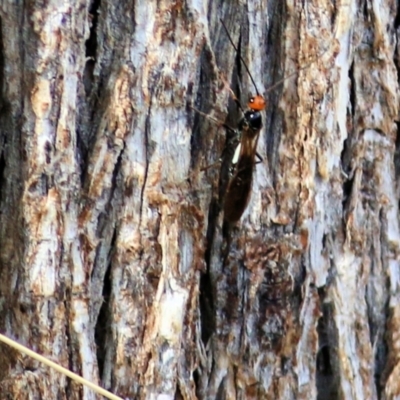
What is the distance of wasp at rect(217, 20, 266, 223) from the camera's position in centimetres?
183

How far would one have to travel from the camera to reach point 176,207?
178 centimetres

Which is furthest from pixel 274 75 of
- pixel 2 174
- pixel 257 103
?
pixel 2 174

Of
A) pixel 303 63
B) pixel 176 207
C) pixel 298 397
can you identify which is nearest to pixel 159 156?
pixel 176 207

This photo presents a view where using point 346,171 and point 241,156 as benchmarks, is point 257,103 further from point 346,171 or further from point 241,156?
point 346,171

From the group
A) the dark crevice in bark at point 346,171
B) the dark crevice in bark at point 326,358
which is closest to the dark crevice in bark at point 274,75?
the dark crevice in bark at point 346,171

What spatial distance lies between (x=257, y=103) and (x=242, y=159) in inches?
6.5

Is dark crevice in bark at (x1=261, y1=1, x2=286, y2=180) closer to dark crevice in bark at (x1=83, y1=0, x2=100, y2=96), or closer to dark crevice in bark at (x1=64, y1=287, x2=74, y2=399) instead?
dark crevice in bark at (x1=83, y1=0, x2=100, y2=96)

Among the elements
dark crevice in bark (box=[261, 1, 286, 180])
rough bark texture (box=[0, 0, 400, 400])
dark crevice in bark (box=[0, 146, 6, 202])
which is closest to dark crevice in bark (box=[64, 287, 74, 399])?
rough bark texture (box=[0, 0, 400, 400])

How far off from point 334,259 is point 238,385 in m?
0.47

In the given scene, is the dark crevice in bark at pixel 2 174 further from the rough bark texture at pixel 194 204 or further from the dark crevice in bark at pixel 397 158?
the dark crevice in bark at pixel 397 158

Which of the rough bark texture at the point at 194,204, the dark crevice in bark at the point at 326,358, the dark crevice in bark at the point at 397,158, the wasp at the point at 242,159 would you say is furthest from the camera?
the dark crevice in bark at the point at 397,158

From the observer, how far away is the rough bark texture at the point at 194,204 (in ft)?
5.39

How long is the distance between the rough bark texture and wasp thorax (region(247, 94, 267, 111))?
0.04 m

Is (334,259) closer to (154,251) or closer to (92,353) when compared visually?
(154,251)
